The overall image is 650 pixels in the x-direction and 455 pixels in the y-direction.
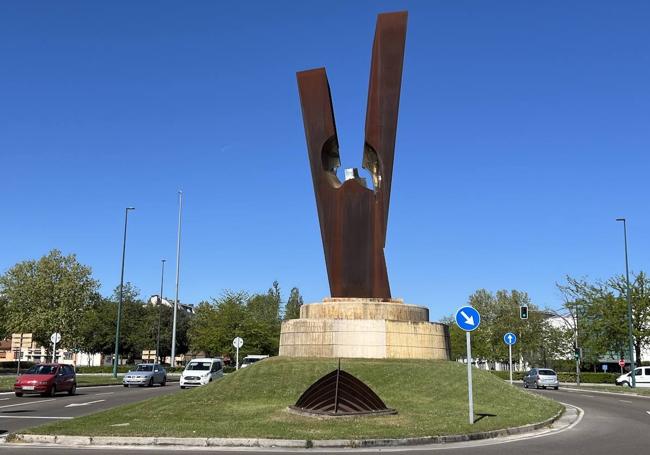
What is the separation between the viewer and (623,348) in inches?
2176

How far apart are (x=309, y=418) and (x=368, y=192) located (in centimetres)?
1394

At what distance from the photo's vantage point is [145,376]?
1460 inches

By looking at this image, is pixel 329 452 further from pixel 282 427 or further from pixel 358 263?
pixel 358 263

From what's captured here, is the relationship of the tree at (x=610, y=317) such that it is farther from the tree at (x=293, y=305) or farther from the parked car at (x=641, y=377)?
the tree at (x=293, y=305)

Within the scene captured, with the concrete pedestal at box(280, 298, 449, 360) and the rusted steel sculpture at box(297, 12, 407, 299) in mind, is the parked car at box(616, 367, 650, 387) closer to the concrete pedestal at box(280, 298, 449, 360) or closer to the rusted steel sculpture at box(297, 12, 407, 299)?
the concrete pedestal at box(280, 298, 449, 360)

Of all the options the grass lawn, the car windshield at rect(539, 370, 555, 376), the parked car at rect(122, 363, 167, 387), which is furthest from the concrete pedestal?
the car windshield at rect(539, 370, 555, 376)

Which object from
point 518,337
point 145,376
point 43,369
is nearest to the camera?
point 43,369

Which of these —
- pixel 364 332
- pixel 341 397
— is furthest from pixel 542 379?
pixel 341 397

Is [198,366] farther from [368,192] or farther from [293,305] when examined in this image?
[293,305]

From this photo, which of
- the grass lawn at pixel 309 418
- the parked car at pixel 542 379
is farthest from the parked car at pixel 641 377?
the grass lawn at pixel 309 418

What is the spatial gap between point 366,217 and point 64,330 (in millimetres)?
50405

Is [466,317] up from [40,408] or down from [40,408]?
up

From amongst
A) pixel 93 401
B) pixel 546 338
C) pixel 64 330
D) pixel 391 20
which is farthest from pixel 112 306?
pixel 391 20

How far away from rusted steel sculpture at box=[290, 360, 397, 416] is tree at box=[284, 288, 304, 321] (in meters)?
86.1
